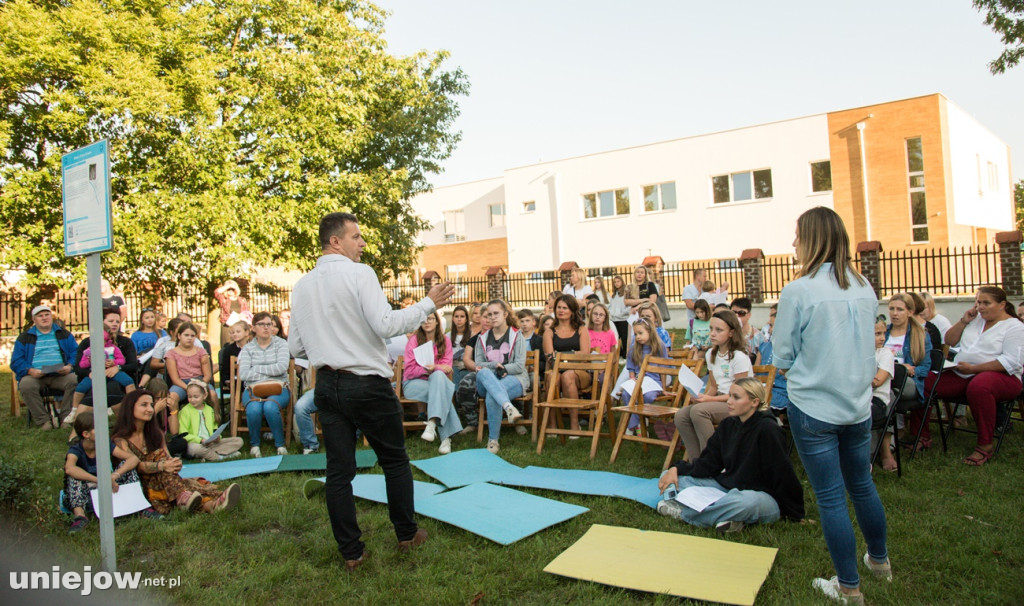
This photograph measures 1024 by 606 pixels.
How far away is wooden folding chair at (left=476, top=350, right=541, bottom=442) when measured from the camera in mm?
7271

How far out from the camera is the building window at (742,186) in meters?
23.0

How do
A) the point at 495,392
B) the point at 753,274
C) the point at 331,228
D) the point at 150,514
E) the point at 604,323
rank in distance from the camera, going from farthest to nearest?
1. the point at 753,274
2. the point at 604,323
3. the point at 495,392
4. the point at 150,514
5. the point at 331,228

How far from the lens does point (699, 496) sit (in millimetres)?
4520

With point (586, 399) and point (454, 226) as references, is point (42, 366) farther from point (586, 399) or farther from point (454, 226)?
point (454, 226)

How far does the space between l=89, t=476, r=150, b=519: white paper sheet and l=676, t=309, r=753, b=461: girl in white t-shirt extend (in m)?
4.11

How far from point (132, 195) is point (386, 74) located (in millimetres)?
6850

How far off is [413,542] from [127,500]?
233 centimetres

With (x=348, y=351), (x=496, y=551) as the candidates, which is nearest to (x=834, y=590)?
(x=496, y=551)

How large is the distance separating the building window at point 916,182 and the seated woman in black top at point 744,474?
20.5 meters

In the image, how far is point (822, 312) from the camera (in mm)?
3123

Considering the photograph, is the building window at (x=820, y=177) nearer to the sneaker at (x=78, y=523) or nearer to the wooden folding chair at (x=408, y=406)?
the wooden folding chair at (x=408, y=406)

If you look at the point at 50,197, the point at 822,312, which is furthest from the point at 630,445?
the point at 50,197

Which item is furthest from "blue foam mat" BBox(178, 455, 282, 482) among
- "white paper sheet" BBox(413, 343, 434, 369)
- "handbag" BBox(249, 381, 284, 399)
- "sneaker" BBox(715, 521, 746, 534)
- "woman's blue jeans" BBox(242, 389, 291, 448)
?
"sneaker" BBox(715, 521, 746, 534)

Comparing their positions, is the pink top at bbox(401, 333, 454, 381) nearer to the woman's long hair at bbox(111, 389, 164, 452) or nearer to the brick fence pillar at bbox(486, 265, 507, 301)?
the woman's long hair at bbox(111, 389, 164, 452)
